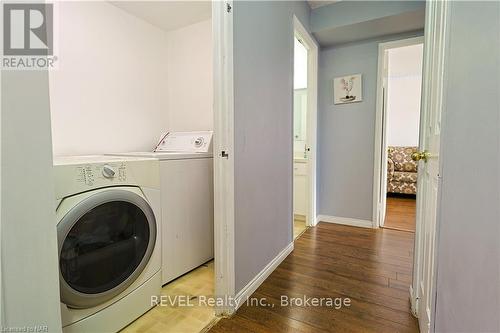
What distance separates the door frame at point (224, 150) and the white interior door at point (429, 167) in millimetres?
936

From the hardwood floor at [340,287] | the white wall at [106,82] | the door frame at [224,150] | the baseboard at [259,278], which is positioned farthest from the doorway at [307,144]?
the white wall at [106,82]

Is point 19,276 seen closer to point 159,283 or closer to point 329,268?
point 159,283

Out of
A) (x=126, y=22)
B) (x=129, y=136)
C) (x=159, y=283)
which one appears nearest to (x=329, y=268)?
(x=159, y=283)

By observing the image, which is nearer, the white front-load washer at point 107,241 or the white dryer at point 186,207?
the white front-load washer at point 107,241

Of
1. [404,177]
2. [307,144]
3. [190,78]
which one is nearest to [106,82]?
[190,78]

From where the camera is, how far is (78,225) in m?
1.09

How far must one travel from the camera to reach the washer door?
1053 mm

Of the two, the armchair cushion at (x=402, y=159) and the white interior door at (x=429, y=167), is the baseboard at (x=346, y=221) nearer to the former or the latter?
the white interior door at (x=429, y=167)

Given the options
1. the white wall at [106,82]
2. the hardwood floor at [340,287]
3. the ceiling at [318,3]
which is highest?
the ceiling at [318,3]

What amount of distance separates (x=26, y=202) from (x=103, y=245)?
2.45ft

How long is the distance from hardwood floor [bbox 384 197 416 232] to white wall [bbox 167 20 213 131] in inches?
98.4

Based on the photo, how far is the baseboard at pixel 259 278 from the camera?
149 cm

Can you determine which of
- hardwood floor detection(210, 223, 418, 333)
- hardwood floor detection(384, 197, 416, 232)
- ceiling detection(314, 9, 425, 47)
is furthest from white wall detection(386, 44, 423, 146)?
hardwood floor detection(210, 223, 418, 333)

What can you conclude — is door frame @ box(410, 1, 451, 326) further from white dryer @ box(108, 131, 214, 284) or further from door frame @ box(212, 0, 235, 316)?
white dryer @ box(108, 131, 214, 284)
